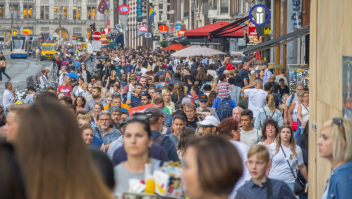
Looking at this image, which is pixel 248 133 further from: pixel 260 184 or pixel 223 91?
pixel 223 91

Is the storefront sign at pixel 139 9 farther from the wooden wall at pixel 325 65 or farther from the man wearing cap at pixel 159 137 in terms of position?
the man wearing cap at pixel 159 137

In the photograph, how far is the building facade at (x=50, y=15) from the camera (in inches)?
4783

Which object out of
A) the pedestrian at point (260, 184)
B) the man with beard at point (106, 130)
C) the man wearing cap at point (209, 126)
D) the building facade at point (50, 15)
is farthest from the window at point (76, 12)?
the pedestrian at point (260, 184)

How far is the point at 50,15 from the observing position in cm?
12306

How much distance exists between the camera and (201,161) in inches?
101

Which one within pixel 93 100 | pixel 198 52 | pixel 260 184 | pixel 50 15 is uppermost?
pixel 50 15

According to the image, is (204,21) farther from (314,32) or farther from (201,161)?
(201,161)

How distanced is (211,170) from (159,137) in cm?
352

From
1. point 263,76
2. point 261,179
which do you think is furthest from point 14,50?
point 261,179

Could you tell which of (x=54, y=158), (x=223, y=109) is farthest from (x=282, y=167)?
(x=54, y=158)

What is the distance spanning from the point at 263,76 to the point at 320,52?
1156cm

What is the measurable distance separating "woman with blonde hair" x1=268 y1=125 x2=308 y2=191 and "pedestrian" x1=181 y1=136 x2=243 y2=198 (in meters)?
4.55

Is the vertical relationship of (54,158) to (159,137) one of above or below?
above

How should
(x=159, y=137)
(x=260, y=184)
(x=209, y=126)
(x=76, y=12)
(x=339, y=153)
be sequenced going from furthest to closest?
(x=76, y=12) < (x=209, y=126) < (x=159, y=137) < (x=260, y=184) < (x=339, y=153)
